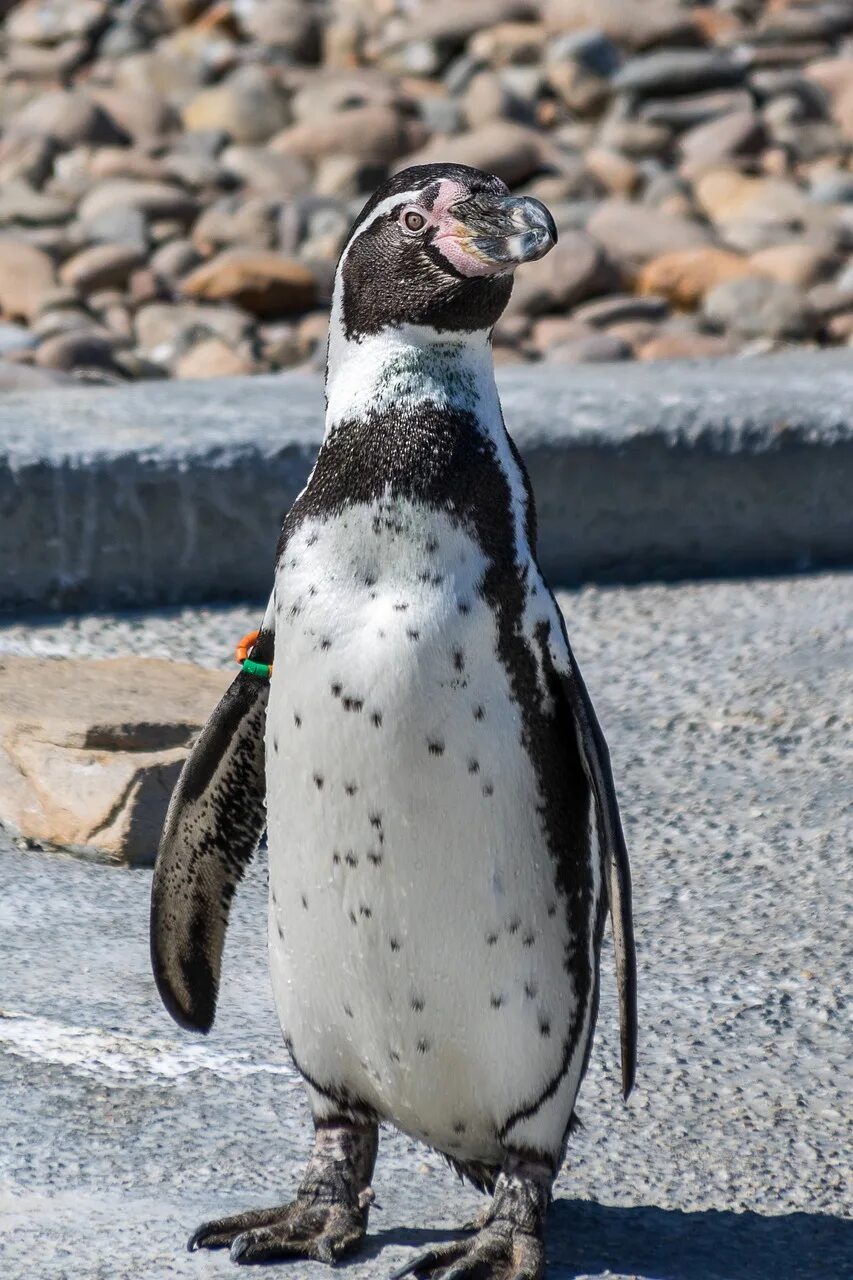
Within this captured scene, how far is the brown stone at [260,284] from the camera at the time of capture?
8.32 m

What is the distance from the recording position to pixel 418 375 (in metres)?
2.45

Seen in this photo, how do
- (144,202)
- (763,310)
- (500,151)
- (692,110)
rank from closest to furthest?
(763,310) → (144,202) → (500,151) → (692,110)

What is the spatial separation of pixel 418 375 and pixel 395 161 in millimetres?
7694

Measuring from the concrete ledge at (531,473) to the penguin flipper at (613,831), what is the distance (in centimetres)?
285

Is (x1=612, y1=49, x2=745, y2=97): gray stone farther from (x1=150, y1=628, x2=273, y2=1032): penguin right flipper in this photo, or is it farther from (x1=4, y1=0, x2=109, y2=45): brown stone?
(x1=150, y1=628, x2=273, y2=1032): penguin right flipper

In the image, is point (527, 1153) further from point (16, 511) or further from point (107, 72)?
point (107, 72)

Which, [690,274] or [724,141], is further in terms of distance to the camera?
[724,141]

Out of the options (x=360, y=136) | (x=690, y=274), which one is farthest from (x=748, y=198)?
(x=360, y=136)

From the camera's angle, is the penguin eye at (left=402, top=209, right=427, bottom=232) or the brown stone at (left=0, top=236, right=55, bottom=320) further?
the brown stone at (left=0, top=236, right=55, bottom=320)

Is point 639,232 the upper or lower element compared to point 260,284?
upper

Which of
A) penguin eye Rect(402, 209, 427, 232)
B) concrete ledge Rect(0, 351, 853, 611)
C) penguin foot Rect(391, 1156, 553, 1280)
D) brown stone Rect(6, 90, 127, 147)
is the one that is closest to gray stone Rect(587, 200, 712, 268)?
brown stone Rect(6, 90, 127, 147)

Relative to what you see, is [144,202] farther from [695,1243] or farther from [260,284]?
[695,1243]

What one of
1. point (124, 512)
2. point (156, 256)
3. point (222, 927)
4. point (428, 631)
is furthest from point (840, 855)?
point (156, 256)

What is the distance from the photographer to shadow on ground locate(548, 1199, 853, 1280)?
8.20 feet
